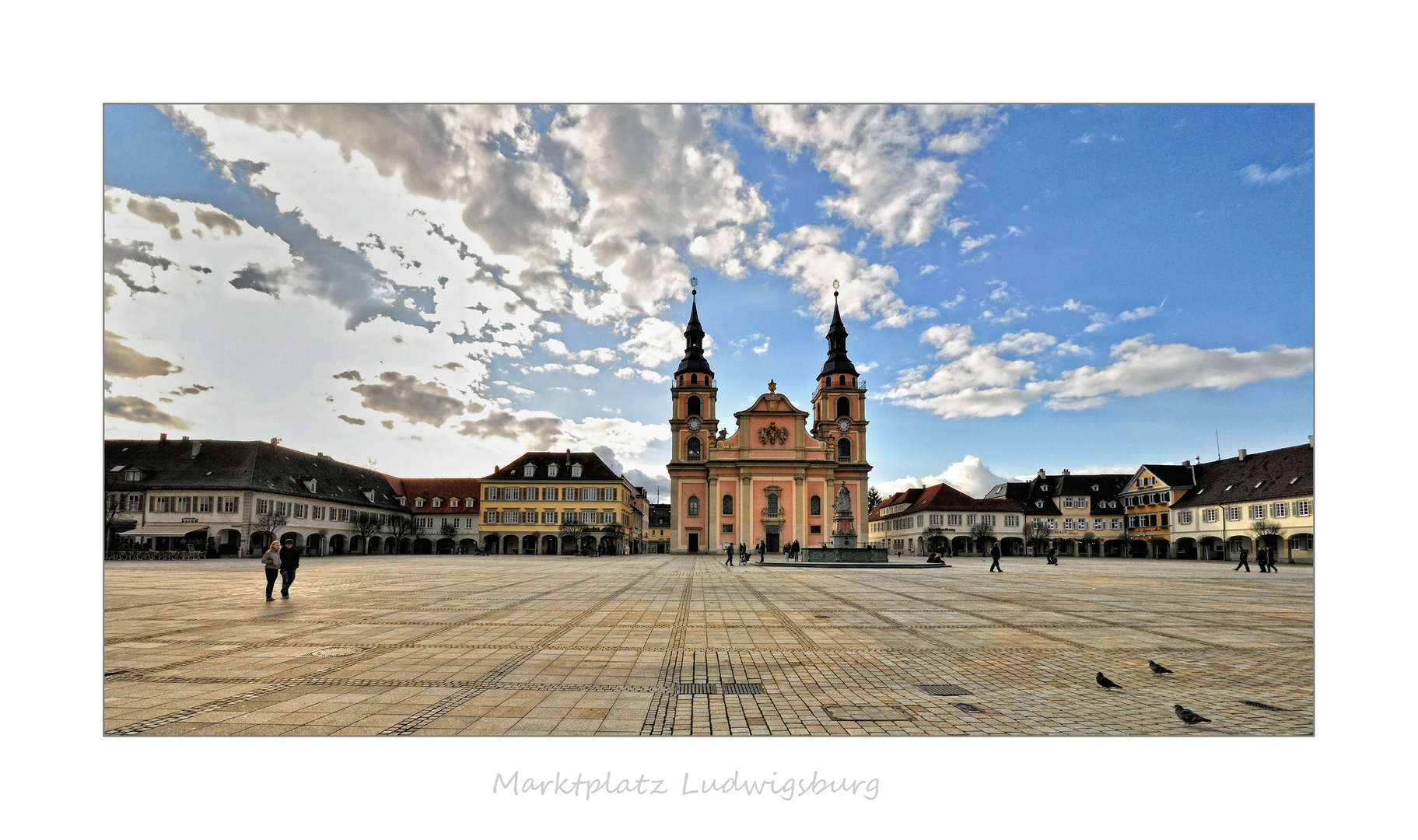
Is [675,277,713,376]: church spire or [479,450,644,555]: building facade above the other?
[675,277,713,376]: church spire

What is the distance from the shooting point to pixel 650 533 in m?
143

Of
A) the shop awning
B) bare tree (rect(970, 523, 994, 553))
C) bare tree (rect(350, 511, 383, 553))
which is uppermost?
the shop awning

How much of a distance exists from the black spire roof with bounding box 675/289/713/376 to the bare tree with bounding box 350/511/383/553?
35.5 metres

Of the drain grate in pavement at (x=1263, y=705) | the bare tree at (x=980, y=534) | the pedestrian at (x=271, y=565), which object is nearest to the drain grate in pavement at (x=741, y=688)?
the drain grate in pavement at (x=1263, y=705)

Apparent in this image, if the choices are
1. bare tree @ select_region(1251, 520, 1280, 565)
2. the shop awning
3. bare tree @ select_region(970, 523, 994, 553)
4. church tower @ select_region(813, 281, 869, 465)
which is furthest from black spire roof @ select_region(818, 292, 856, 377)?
the shop awning

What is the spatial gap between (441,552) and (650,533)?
6653 centimetres

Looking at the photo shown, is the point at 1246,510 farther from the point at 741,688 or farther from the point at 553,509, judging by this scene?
the point at 741,688

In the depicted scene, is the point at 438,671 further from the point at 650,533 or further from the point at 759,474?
the point at 650,533

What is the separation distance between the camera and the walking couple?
1647 centimetres

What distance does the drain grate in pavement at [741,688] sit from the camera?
7.30 metres

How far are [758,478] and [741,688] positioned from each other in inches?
2705

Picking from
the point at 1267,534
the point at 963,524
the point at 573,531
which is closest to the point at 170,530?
the point at 573,531

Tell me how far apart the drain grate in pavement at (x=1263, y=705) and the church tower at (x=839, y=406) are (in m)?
72.4

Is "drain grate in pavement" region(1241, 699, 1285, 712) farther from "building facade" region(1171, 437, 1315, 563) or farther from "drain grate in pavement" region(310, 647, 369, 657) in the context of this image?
"building facade" region(1171, 437, 1315, 563)
